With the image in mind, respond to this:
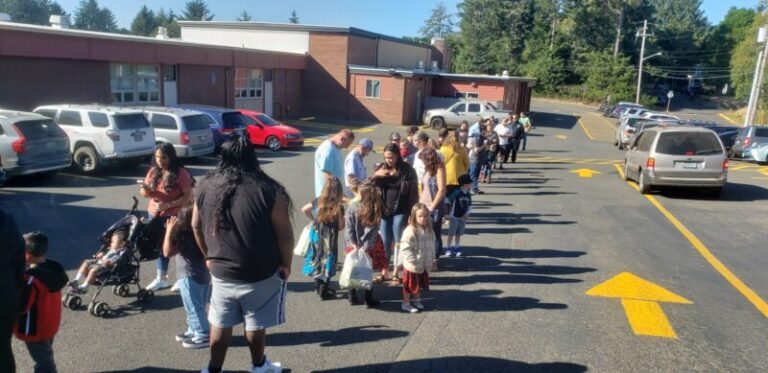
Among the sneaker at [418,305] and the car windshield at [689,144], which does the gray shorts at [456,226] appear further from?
the car windshield at [689,144]

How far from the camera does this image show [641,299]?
285 inches

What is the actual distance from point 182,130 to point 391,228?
12.1m

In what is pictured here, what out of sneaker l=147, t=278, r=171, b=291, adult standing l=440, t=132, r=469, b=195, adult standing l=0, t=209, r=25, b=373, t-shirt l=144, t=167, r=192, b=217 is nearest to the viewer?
adult standing l=0, t=209, r=25, b=373

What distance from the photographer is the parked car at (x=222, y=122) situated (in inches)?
798

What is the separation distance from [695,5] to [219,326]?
13314 centimetres

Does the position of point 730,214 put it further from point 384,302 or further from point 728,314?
point 384,302

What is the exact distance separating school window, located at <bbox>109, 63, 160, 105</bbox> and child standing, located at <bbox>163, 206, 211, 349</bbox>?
2108cm

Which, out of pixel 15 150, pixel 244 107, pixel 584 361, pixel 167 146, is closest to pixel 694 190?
pixel 584 361

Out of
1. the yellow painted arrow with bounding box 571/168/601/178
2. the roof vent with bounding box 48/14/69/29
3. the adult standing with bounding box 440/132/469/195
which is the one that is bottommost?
the yellow painted arrow with bounding box 571/168/601/178

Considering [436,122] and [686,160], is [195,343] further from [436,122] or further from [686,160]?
[436,122]

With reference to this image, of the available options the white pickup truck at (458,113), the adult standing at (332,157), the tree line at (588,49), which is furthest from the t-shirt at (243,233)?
the tree line at (588,49)

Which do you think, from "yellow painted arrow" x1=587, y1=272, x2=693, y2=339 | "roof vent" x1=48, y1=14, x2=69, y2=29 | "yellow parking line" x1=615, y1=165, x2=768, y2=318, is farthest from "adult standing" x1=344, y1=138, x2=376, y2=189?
"roof vent" x1=48, y1=14, x2=69, y2=29

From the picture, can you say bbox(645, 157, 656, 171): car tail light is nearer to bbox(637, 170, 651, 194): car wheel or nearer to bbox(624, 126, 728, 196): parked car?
bbox(624, 126, 728, 196): parked car

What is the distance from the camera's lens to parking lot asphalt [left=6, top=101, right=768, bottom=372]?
5395mm
